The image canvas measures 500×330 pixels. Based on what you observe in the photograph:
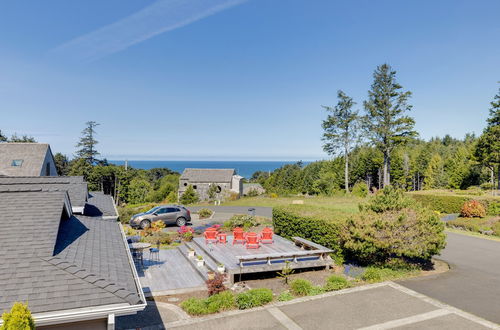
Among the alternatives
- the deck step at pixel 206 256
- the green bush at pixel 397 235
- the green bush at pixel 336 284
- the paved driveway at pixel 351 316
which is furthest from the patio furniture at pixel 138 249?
the green bush at pixel 397 235

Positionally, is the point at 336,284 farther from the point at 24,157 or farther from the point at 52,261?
the point at 24,157

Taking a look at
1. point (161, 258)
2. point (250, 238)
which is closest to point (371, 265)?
point (250, 238)

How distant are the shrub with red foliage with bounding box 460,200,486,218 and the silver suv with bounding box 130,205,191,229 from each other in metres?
23.1

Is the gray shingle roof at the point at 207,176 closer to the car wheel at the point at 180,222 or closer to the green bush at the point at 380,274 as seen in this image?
the car wheel at the point at 180,222

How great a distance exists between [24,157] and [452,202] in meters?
40.8

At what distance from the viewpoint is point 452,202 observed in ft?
103

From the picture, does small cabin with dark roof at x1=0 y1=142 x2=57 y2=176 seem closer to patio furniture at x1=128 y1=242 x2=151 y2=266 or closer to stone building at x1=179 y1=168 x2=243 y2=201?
patio furniture at x1=128 y1=242 x2=151 y2=266

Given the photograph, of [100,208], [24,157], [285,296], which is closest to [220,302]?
[285,296]

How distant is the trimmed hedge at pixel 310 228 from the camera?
15.4 m

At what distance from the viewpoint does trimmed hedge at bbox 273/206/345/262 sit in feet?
50.4

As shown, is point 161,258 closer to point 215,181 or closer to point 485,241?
point 485,241

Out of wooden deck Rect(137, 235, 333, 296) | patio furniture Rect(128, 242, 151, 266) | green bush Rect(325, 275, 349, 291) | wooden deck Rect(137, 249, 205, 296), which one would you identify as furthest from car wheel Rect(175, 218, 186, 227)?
green bush Rect(325, 275, 349, 291)

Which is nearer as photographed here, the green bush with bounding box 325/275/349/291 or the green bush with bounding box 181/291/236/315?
the green bush with bounding box 181/291/236/315

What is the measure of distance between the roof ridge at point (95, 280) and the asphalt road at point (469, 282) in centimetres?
1009
